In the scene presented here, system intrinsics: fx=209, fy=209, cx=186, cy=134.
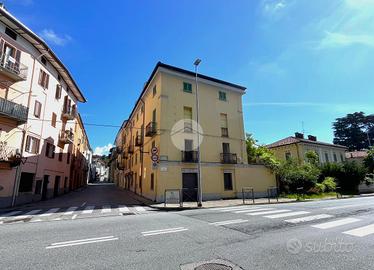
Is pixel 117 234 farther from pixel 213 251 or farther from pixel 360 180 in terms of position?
pixel 360 180

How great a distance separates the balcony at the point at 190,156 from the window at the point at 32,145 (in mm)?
12030

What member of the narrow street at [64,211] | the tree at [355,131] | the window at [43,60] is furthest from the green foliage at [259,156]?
the tree at [355,131]

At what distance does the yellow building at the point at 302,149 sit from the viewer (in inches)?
1303

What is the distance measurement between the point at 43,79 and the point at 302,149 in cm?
3476

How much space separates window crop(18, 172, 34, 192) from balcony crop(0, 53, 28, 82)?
6.96 metres

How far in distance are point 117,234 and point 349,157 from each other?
51.0 meters

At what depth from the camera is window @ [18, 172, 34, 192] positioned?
15.3 m

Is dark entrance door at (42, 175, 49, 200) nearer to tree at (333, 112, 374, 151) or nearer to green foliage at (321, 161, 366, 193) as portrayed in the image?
green foliage at (321, 161, 366, 193)

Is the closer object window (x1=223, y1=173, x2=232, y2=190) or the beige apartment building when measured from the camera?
the beige apartment building

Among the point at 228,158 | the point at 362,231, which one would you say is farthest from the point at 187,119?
the point at 362,231

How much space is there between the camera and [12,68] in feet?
46.3

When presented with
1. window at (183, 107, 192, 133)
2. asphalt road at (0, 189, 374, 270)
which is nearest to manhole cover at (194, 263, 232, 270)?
asphalt road at (0, 189, 374, 270)

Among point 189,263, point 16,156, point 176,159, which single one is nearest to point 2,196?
point 16,156

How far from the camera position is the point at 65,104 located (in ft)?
75.9
